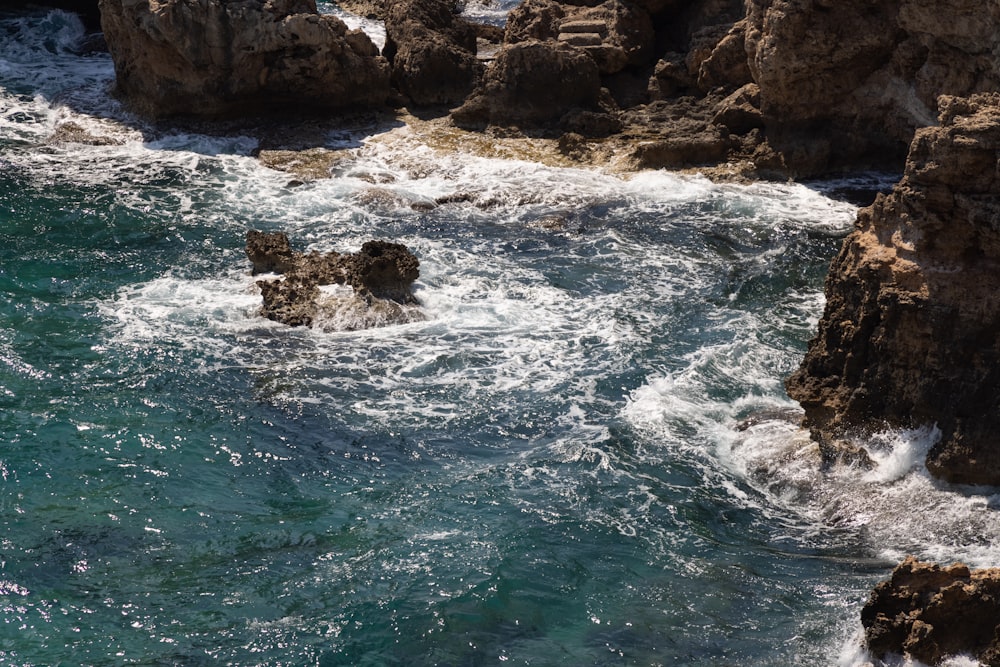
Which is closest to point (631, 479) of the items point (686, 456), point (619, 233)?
point (686, 456)

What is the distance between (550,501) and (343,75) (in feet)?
42.2

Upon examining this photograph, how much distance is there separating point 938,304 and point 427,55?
44.3 ft

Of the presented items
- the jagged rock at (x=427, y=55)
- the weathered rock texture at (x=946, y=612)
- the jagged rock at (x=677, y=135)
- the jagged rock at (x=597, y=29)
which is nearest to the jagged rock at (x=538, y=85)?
the jagged rock at (x=597, y=29)

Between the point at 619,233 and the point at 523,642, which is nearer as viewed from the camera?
the point at 523,642

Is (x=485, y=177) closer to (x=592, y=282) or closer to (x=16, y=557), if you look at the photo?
(x=592, y=282)

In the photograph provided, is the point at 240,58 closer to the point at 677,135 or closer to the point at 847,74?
the point at 677,135

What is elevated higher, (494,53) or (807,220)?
(494,53)

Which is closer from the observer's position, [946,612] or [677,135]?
[946,612]

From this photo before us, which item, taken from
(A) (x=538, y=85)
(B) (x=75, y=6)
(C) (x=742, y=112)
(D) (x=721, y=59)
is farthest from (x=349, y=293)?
(B) (x=75, y=6)

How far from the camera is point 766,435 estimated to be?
38.0 feet

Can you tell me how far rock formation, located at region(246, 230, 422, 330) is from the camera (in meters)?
14.5

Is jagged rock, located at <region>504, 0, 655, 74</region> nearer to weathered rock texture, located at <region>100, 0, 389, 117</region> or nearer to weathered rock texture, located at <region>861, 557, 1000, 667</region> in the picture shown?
weathered rock texture, located at <region>100, 0, 389, 117</region>

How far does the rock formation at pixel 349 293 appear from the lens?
14516mm

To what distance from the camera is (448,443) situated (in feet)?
39.1
